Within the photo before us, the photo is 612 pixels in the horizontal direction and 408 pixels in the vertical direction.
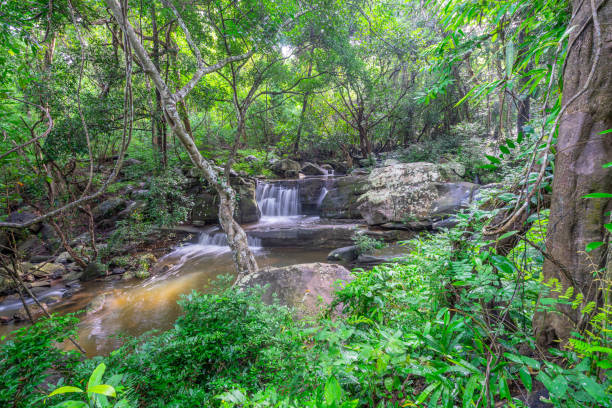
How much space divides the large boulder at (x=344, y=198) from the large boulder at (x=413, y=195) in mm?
1596

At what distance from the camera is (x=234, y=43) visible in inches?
260

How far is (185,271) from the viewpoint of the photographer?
7.41m

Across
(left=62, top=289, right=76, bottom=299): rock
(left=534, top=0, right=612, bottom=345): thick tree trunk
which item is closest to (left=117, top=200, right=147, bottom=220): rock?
(left=62, top=289, right=76, bottom=299): rock

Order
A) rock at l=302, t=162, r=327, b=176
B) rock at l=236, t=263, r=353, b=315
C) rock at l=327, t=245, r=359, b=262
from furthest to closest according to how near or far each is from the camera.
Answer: rock at l=302, t=162, r=327, b=176 < rock at l=327, t=245, r=359, b=262 < rock at l=236, t=263, r=353, b=315

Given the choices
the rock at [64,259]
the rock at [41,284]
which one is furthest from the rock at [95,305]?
the rock at [64,259]

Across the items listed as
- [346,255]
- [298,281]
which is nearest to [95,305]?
[298,281]

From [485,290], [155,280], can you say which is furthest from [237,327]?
[155,280]

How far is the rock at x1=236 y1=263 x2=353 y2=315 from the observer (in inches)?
146

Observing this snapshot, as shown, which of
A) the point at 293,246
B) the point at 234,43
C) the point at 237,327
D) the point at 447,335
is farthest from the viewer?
the point at 293,246

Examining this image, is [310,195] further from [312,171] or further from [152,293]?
[152,293]

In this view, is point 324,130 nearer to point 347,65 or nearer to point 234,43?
point 347,65

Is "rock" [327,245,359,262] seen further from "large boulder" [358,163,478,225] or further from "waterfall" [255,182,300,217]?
"waterfall" [255,182,300,217]

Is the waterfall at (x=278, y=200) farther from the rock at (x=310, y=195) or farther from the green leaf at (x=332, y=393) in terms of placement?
the green leaf at (x=332, y=393)

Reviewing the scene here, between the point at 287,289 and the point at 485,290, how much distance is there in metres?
2.99
